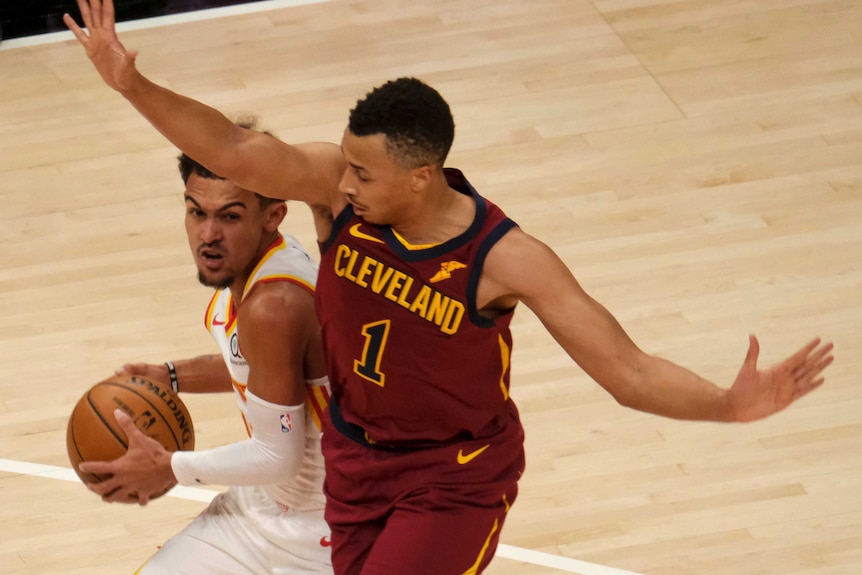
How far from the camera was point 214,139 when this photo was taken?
12.6 ft

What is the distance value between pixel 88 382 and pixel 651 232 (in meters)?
2.93

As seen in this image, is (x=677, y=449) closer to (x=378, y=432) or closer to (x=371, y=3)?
(x=378, y=432)

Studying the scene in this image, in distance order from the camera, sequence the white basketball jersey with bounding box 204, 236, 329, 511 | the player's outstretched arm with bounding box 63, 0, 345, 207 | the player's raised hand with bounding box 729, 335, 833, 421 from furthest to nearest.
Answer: the white basketball jersey with bounding box 204, 236, 329, 511 < the player's outstretched arm with bounding box 63, 0, 345, 207 < the player's raised hand with bounding box 729, 335, 833, 421

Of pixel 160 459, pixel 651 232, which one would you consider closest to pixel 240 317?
pixel 160 459

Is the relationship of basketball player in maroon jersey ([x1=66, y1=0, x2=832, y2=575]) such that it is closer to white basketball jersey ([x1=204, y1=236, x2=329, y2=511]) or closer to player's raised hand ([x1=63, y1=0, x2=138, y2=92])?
player's raised hand ([x1=63, y1=0, x2=138, y2=92])

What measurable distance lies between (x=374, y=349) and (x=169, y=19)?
20.9ft

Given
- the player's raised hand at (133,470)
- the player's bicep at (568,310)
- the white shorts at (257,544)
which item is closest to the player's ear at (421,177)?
the player's bicep at (568,310)

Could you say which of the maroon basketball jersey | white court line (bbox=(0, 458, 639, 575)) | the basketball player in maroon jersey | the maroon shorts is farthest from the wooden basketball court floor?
the maroon basketball jersey

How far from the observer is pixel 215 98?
28.9 ft

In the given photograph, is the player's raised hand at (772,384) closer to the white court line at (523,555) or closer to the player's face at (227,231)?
the player's face at (227,231)

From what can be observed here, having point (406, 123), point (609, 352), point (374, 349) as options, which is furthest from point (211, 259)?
point (609, 352)

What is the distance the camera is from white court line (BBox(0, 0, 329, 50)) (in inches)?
374

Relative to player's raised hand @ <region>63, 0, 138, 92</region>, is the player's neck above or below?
below

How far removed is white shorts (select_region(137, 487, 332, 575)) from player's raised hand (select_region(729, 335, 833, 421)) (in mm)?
1511
